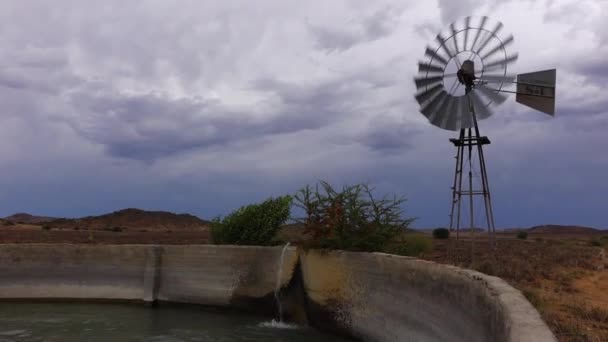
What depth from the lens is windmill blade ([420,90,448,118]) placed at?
1667cm

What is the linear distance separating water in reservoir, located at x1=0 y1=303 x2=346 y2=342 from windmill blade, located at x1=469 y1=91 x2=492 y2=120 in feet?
26.0

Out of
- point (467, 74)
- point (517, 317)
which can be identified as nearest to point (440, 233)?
point (467, 74)

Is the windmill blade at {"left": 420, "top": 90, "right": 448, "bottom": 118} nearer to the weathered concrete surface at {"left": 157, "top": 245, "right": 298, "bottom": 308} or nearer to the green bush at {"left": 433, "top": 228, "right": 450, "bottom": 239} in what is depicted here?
the weathered concrete surface at {"left": 157, "top": 245, "right": 298, "bottom": 308}

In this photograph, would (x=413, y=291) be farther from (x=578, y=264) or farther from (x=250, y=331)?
(x=578, y=264)

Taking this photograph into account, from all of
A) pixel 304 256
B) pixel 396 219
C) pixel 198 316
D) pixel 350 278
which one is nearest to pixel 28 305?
pixel 198 316

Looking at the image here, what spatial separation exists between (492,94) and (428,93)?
195cm

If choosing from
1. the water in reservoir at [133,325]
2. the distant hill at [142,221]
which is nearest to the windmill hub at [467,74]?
the water in reservoir at [133,325]

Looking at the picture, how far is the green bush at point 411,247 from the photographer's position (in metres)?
13.9

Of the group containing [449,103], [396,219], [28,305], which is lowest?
[28,305]

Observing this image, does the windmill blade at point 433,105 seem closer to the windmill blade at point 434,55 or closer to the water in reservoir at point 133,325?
the windmill blade at point 434,55

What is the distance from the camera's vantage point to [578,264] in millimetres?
14688

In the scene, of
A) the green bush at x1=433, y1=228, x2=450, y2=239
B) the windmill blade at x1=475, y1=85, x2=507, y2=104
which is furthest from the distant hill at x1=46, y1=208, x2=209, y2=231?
the windmill blade at x1=475, y1=85, x2=507, y2=104

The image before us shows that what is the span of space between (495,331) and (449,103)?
37.4ft

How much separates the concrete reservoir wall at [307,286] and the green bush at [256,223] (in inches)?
66.5
